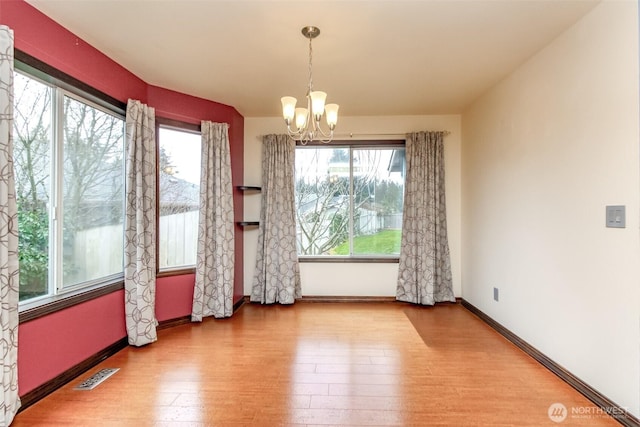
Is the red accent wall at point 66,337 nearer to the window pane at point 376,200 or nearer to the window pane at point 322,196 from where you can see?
the window pane at point 322,196

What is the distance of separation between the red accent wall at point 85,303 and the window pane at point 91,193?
0.25 metres

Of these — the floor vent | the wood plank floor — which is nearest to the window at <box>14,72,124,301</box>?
the floor vent

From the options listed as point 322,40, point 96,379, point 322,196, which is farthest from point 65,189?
point 322,196

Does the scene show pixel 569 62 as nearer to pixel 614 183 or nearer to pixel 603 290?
pixel 614 183

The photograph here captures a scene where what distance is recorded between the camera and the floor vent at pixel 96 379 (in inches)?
88.6

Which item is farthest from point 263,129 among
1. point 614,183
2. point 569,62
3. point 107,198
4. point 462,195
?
point 614,183

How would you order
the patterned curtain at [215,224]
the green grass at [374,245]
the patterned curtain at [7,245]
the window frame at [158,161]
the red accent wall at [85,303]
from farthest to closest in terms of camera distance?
1. the green grass at [374,245]
2. the patterned curtain at [215,224]
3. the window frame at [158,161]
4. the red accent wall at [85,303]
5. the patterned curtain at [7,245]

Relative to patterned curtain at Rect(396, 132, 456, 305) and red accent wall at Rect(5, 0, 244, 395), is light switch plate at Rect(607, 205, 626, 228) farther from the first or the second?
red accent wall at Rect(5, 0, 244, 395)

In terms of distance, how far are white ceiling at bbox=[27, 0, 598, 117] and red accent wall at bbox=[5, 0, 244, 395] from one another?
0.32ft

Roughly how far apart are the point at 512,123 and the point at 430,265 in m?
1.90

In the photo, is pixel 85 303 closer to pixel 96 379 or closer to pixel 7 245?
pixel 96 379

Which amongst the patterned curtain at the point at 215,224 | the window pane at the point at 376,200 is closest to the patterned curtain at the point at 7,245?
the patterned curtain at the point at 215,224

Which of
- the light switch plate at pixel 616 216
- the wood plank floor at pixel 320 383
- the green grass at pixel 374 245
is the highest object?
the light switch plate at pixel 616 216

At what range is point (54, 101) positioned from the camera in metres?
2.32
